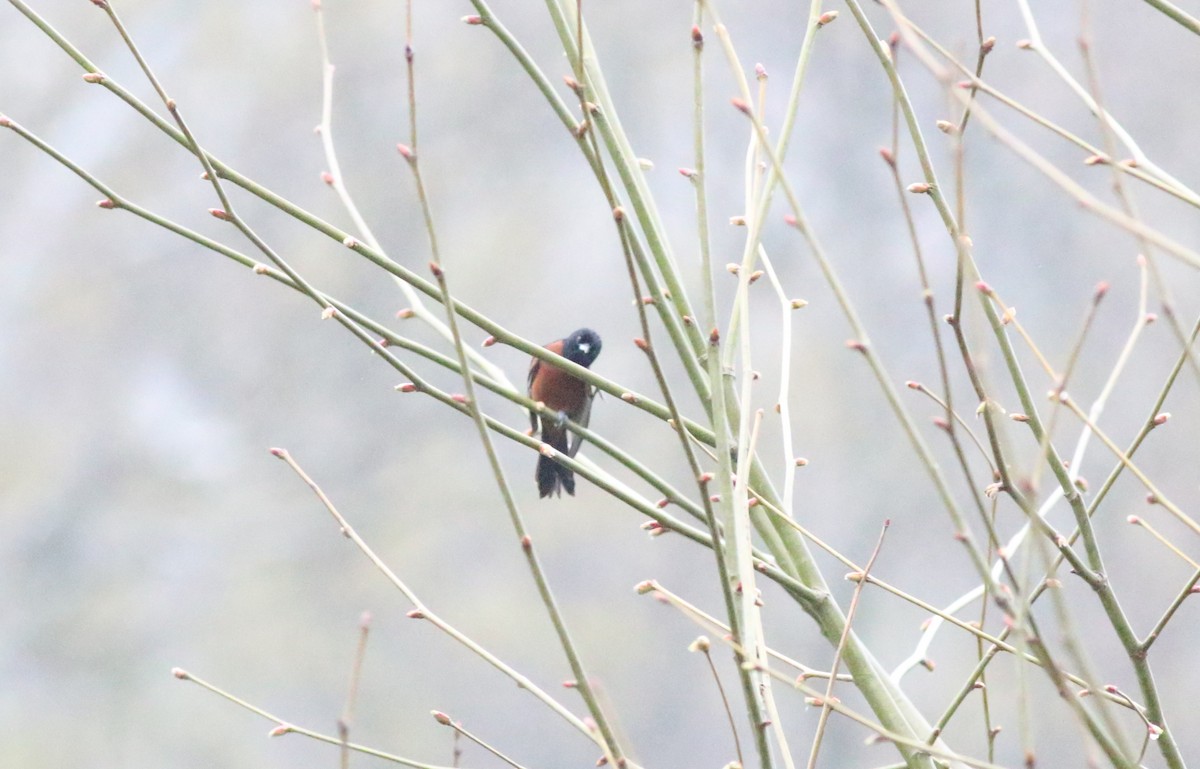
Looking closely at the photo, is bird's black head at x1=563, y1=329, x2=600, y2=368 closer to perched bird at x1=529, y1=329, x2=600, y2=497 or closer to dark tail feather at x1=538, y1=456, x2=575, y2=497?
perched bird at x1=529, y1=329, x2=600, y2=497

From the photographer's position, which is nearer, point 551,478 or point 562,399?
point 551,478

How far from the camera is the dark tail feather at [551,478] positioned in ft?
8.83

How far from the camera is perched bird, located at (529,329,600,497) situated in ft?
9.00

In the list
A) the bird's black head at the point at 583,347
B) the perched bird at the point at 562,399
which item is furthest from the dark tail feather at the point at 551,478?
the bird's black head at the point at 583,347

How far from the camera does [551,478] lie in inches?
109

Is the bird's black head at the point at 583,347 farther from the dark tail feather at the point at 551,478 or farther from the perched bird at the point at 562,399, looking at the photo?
the dark tail feather at the point at 551,478

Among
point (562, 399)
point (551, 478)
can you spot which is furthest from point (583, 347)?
point (551, 478)

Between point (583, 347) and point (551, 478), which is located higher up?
point (583, 347)

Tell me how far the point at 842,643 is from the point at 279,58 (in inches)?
283

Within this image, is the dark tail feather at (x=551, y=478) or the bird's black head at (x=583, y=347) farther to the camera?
the bird's black head at (x=583, y=347)

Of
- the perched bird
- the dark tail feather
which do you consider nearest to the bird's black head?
the perched bird

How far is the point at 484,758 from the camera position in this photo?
694 centimetres

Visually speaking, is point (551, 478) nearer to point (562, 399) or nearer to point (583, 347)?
point (562, 399)

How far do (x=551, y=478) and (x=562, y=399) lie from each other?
0.29 meters
